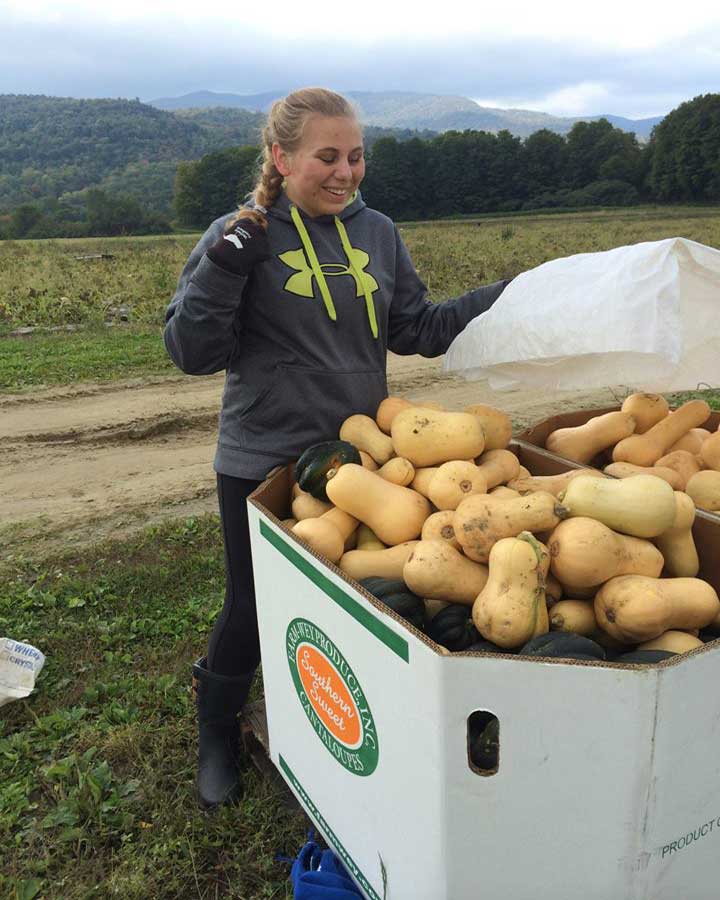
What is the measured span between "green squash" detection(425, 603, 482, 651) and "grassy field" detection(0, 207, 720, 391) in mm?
7651

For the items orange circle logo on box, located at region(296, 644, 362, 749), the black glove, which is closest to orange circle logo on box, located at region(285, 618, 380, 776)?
orange circle logo on box, located at region(296, 644, 362, 749)

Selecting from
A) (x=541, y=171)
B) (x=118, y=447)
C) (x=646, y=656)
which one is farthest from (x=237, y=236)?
(x=541, y=171)

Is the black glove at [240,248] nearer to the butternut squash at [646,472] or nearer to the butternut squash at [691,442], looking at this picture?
the butternut squash at [646,472]

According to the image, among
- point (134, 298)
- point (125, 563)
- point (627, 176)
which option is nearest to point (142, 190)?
point (627, 176)

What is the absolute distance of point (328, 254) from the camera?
2422 mm

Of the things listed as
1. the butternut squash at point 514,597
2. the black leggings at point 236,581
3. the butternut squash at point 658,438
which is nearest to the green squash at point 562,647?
the butternut squash at point 514,597

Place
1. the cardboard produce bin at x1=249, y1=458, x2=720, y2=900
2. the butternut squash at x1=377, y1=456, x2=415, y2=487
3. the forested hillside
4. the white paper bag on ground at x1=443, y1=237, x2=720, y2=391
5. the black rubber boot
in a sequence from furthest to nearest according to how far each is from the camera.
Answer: the forested hillside → the black rubber boot → the butternut squash at x1=377, y1=456, x2=415, y2=487 → the white paper bag on ground at x1=443, y1=237, x2=720, y2=391 → the cardboard produce bin at x1=249, y1=458, x2=720, y2=900

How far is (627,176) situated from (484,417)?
71353 mm

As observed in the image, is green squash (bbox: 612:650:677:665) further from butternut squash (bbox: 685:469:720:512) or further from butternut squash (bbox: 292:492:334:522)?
butternut squash (bbox: 292:492:334:522)

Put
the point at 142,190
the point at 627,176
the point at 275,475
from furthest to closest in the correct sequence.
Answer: the point at 142,190 < the point at 627,176 < the point at 275,475

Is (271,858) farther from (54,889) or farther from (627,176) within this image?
(627,176)

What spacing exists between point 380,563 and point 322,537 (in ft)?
0.53

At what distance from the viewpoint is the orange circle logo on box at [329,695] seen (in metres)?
1.82

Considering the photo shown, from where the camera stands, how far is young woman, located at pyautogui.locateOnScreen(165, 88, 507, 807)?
222cm
